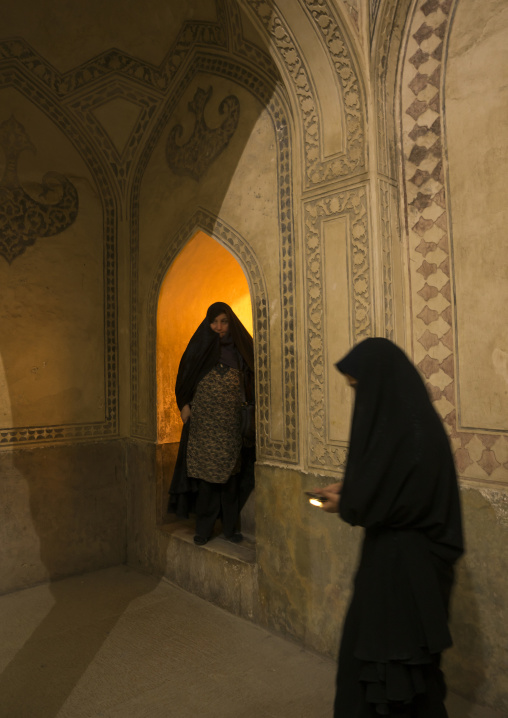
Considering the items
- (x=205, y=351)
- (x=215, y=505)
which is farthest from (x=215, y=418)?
(x=215, y=505)

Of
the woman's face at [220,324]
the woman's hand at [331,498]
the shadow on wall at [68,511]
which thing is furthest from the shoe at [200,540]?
the woman's hand at [331,498]

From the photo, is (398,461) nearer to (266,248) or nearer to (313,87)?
(266,248)

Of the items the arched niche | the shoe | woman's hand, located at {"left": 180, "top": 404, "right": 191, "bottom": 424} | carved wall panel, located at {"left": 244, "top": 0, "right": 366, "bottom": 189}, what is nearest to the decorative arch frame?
the arched niche

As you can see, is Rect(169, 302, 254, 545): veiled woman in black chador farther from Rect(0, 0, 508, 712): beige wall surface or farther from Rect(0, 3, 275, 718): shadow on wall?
Rect(0, 3, 275, 718): shadow on wall

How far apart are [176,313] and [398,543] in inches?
148

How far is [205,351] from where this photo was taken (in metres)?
4.57

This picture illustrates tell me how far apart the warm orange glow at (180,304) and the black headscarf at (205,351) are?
1.58 ft

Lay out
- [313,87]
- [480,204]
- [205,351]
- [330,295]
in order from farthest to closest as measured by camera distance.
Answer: [205,351] → [313,87] → [330,295] → [480,204]

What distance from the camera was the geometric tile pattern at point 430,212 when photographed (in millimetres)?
3064

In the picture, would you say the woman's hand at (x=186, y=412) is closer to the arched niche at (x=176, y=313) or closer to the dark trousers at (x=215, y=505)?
the arched niche at (x=176, y=313)

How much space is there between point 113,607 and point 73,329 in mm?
2399

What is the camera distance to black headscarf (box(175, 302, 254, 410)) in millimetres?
4574

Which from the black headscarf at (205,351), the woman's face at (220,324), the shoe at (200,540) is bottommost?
the shoe at (200,540)

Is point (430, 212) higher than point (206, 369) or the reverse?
higher
